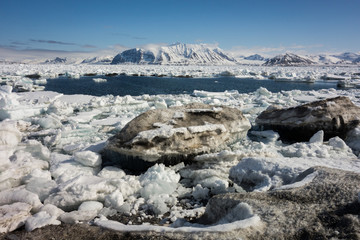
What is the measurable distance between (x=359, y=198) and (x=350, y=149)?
3.83 meters

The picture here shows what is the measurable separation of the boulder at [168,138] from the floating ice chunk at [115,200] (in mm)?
1174

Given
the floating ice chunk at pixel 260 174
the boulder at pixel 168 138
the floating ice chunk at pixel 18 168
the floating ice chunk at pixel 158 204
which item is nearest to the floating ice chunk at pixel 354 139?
the boulder at pixel 168 138

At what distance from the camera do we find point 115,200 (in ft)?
12.4

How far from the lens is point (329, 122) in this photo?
263 inches

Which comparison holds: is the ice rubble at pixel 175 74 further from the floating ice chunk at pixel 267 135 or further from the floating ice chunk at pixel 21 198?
the floating ice chunk at pixel 21 198

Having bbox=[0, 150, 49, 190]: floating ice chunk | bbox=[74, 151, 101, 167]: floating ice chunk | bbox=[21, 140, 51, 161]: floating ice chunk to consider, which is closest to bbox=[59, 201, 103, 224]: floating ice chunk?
bbox=[74, 151, 101, 167]: floating ice chunk

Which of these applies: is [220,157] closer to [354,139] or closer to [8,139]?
[354,139]

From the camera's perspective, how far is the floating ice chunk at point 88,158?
16.4 ft

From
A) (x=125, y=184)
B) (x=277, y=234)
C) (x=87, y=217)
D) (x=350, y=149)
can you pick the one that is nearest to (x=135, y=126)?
(x=125, y=184)

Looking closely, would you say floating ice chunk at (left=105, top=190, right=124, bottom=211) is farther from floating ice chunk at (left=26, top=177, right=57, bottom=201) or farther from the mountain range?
the mountain range

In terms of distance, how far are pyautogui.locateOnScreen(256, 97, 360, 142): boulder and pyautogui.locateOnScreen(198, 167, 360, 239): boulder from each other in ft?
13.0

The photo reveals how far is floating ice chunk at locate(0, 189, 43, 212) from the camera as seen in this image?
3.55 m

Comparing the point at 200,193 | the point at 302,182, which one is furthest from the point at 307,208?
the point at 200,193

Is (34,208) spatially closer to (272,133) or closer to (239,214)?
(239,214)
